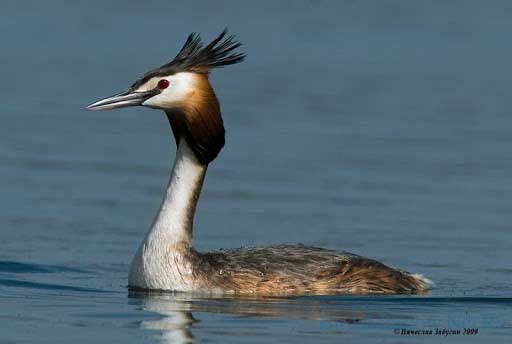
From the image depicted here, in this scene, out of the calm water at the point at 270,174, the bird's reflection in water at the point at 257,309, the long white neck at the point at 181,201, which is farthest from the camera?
the long white neck at the point at 181,201

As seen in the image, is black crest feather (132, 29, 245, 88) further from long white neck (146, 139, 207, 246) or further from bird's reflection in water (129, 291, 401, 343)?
bird's reflection in water (129, 291, 401, 343)

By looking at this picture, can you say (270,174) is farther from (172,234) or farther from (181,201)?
(172,234)

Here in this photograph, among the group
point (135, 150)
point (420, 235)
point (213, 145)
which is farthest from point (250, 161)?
point (213, 145)

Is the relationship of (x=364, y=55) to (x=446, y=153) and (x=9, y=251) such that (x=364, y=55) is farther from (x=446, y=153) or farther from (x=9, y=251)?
(x=9, y=251)

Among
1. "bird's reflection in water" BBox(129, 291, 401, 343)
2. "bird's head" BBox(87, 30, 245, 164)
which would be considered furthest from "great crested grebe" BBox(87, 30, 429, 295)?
"bird's reflection in water" BBox(129, 291, 401, 343)

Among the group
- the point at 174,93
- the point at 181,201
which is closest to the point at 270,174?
the point at 181,201

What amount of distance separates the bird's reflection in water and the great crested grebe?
0.19 meters

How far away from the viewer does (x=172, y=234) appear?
1447 centimetres

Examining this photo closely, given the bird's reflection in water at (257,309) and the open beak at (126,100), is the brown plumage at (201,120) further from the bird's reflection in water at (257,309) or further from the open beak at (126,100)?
the bird's reflection in water at (257,309)

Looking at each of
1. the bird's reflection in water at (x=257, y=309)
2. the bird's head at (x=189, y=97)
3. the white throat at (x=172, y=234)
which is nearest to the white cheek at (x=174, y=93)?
the bird's head at (x=189, y=97)

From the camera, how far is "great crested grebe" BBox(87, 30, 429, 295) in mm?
14281

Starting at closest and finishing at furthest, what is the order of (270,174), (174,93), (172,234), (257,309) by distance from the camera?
1. (257,309)
2. (174,93)
3. (172,234)
4. (270,174)

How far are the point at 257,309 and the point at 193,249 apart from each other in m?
1.22

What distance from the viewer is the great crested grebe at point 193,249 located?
14281mm
